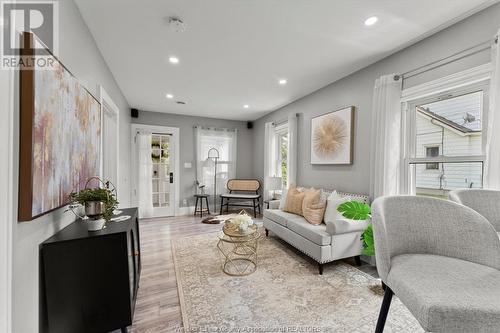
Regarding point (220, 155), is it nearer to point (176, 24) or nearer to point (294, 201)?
point (294, 201)

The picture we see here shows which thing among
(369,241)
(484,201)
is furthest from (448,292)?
(369,241)

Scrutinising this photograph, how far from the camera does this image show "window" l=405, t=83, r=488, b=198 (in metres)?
1.88

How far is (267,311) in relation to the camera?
172 cm

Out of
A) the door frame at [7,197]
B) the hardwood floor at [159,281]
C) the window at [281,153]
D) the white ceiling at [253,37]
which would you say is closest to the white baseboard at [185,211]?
the hardwood floor at [159,281]

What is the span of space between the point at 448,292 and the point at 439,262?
0.29m

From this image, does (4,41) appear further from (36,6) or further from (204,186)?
(204,186)

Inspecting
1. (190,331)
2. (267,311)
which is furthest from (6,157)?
(267,311)

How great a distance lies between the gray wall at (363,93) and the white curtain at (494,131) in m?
0.16

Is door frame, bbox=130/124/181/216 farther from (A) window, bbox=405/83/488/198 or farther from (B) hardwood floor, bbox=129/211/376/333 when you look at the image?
(A) window, bbox=405/83/488/198

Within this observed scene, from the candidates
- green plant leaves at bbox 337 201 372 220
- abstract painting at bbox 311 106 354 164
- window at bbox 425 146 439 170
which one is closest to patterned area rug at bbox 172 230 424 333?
green plant leaves at bbox 337 201 372 220

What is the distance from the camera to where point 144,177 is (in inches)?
187

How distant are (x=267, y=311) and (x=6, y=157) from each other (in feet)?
6.14

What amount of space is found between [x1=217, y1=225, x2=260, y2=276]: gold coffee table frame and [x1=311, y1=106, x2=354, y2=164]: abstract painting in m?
1.64

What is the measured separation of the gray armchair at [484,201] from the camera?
1.42m
